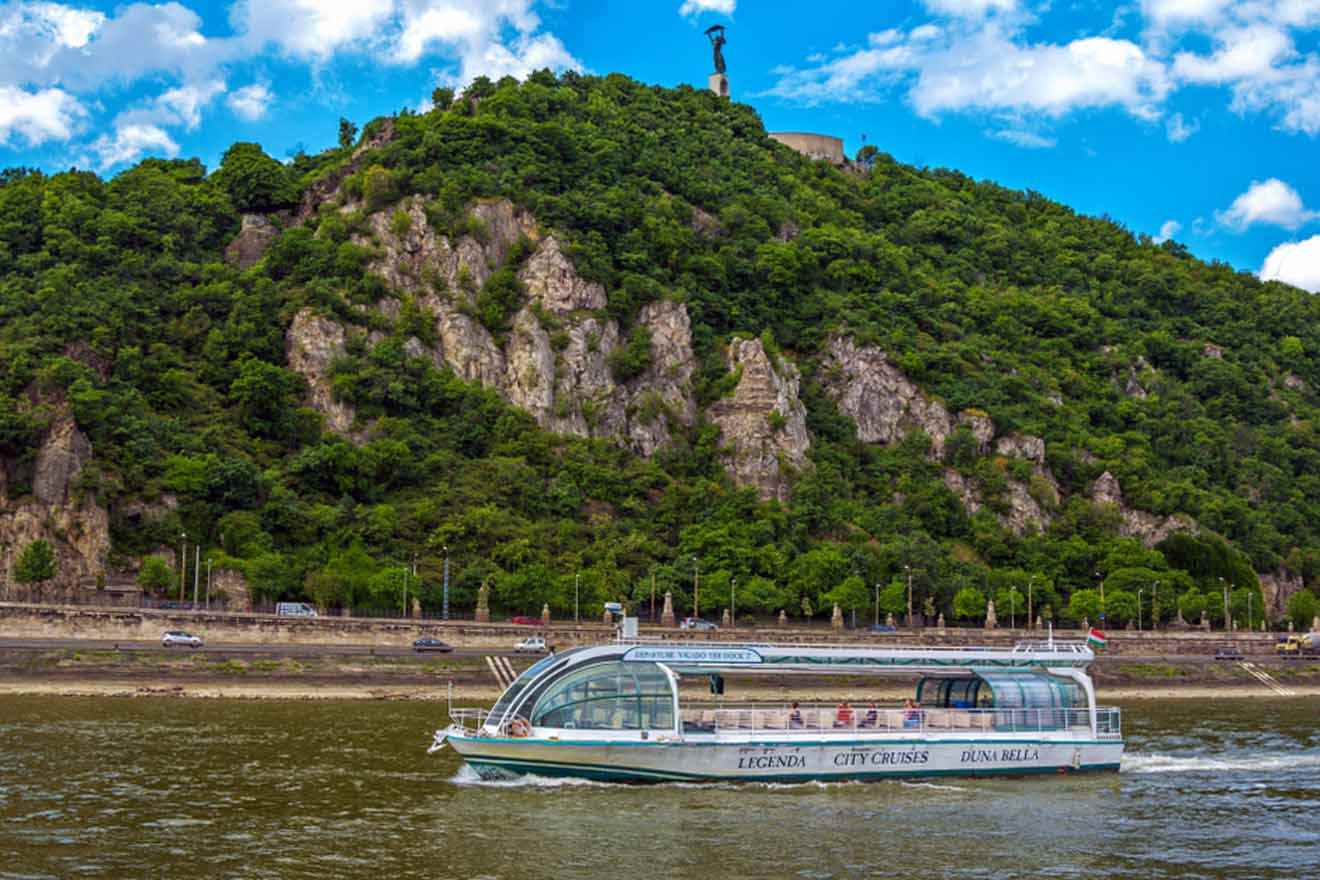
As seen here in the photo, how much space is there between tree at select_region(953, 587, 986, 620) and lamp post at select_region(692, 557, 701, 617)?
80.9ft

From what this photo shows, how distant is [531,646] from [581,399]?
5317 centimetres

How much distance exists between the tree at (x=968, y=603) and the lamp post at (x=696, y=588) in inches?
971

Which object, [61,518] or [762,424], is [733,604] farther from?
[61,518]

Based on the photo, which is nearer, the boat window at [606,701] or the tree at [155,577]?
the boat window at [606,701]

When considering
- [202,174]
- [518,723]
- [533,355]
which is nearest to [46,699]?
[518,723]

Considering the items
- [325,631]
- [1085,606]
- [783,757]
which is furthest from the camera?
[1085,606]

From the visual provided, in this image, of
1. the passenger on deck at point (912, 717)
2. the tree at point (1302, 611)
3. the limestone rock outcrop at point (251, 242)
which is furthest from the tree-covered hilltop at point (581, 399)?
the passenger on deck at point (912, 717)

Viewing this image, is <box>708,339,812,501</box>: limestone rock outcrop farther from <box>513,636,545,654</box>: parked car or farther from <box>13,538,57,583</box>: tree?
<box>13,538,57,583</box>: tree

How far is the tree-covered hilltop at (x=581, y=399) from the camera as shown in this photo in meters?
117

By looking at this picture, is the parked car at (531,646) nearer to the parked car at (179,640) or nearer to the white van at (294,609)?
the white van at (294,609)

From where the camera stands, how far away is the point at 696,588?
117812 mm

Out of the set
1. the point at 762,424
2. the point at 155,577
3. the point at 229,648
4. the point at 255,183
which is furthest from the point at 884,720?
the point at 255,183

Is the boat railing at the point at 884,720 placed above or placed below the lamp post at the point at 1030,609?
below

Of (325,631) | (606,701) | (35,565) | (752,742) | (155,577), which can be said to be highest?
(35,565)
